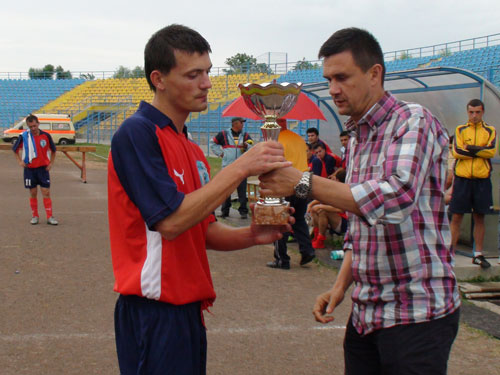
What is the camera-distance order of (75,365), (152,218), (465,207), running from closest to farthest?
(152,218) → (75,365) → (465,207)

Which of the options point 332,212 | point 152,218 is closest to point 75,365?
point 152,218

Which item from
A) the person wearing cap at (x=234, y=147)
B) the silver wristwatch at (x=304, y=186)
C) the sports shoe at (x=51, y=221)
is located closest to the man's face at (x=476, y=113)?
the person wearing cap at (x=234, y=147)

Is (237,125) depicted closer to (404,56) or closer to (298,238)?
(298,238)

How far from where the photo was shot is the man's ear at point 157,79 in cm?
209

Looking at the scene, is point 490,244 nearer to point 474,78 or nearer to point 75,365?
point 474,78

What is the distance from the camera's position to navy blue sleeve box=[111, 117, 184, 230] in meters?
1.83

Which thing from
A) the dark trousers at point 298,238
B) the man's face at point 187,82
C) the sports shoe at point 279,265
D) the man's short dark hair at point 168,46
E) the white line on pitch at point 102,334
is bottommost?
the sports shoe at point 279,265

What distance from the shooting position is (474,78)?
7.44 meters

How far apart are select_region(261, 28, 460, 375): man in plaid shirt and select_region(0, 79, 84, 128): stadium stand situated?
44.9m

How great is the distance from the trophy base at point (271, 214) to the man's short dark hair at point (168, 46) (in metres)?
0.67

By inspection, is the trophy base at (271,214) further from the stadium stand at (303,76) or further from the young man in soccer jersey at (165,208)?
the stadium stand at (303,76)

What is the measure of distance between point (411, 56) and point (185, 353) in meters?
32.3

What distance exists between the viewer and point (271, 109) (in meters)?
2.50

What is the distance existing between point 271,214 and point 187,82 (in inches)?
25.1
